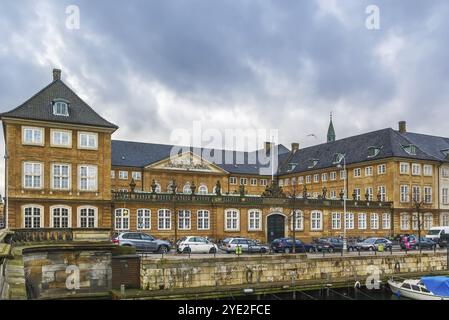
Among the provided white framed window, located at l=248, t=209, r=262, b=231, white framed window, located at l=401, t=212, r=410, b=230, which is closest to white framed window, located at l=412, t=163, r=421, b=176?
white framed window, located at l=401, t=212, r=410, b=230

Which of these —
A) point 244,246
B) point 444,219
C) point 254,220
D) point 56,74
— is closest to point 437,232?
point 444,219

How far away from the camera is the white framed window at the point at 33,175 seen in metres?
39.6

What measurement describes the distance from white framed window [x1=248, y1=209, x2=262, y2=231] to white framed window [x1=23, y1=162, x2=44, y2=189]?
22.0 m

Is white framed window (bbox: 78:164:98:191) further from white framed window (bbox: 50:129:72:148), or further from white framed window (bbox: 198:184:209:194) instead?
white framed window (bbox: 198:184:209:194)

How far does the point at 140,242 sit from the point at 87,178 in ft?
39.4

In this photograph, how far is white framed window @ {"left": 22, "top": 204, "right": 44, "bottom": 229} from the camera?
3909 cm

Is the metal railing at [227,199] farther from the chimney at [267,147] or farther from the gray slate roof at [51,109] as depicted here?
the chimney at [267,147]

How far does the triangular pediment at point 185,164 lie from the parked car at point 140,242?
34.2 m

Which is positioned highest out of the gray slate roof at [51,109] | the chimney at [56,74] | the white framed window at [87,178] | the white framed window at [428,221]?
the chimney at [56,74]

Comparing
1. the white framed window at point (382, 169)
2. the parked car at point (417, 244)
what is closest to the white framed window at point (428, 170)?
the white framed window at point (382, 169)

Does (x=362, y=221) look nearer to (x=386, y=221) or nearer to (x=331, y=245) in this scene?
(x=386, y=221)

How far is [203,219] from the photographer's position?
4681 cm
